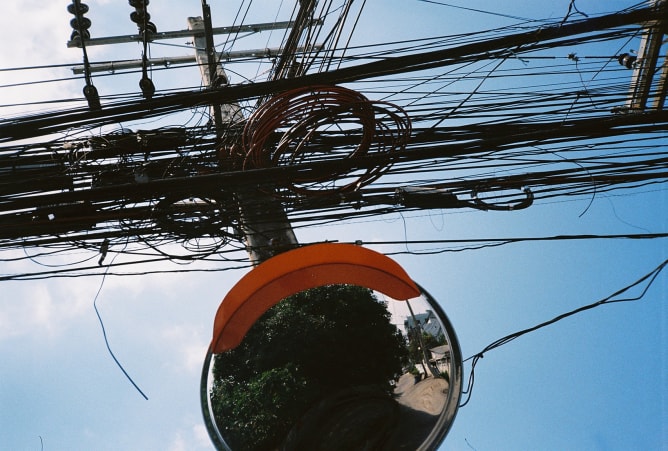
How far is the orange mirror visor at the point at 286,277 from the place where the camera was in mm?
2309

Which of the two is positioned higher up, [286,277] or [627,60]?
[627,60]

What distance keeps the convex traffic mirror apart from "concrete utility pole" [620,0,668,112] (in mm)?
2281

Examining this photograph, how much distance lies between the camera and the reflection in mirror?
8.21ft

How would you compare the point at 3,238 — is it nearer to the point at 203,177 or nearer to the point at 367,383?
the point at 203,177

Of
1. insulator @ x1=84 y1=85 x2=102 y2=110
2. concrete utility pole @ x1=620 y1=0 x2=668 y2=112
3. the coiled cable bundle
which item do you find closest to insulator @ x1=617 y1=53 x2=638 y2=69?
concrete utility pole @ x1=620 y1=0 x2=668 y2=112

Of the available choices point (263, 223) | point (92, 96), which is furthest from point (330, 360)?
point (92, 96)

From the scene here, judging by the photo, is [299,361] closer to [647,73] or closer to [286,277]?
[286,277]

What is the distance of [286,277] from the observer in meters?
2.31

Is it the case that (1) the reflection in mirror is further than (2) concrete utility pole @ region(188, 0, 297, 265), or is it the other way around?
(2) concrete utility pole @ region(188, 0, 297, 265)

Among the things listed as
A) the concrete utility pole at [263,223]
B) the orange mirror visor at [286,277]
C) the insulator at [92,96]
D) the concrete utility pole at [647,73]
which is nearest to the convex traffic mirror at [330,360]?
the orange mirror visor at [286,277]

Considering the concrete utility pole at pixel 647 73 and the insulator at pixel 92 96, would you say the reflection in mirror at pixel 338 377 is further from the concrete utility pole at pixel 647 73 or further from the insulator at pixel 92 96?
the concrete utility pole at pixel 647 73

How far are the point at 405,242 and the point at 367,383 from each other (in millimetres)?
842

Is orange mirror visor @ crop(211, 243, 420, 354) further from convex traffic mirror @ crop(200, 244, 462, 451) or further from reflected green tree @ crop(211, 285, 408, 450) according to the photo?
reflected green tree @ crop(211, 285, 408, 450)

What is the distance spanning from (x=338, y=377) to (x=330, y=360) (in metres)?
0.10
